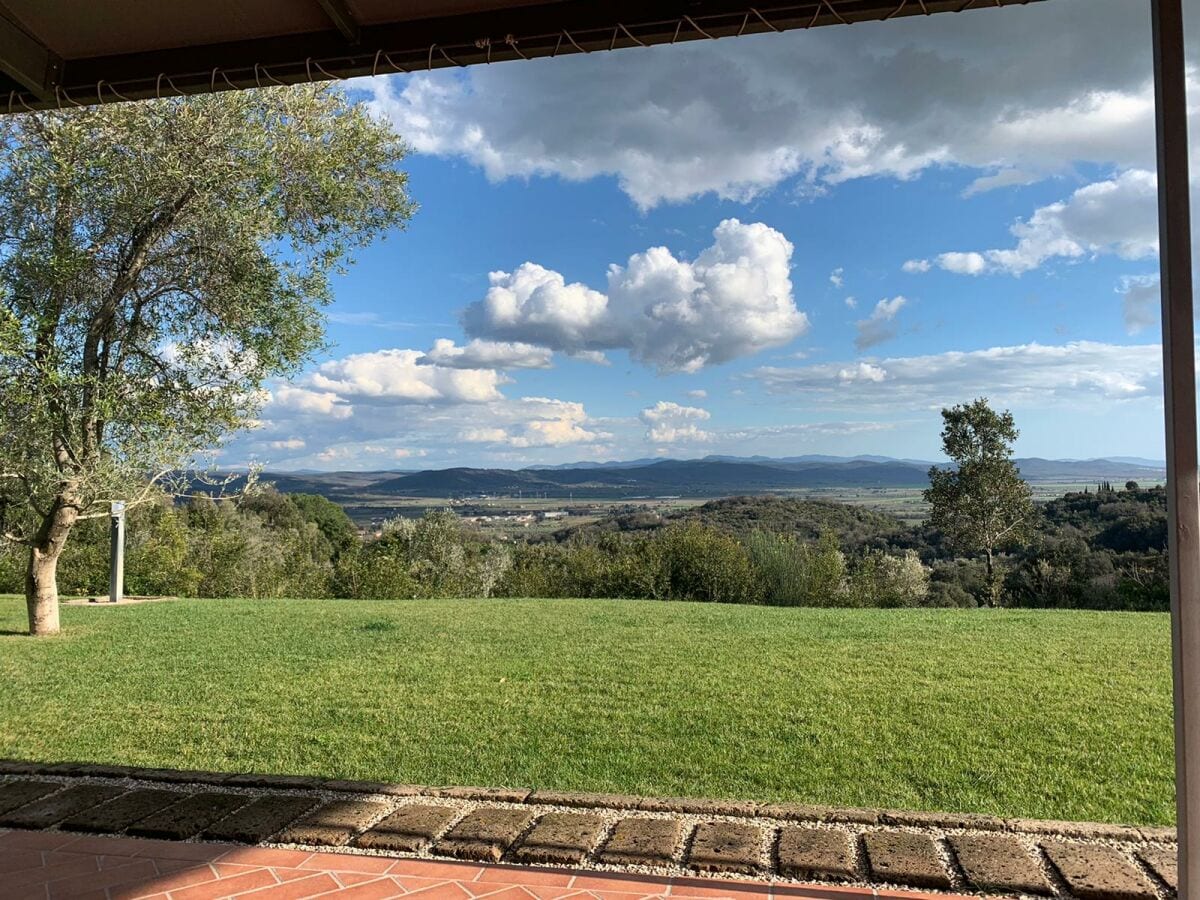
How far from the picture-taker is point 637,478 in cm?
2806

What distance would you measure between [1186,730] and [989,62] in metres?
8.38

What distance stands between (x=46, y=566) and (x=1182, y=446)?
9671mm

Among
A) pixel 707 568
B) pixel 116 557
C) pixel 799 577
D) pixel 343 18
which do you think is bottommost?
pixel 799 577

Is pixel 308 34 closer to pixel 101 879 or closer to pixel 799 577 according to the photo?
pixel 101 879

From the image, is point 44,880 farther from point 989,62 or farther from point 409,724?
point 989,62

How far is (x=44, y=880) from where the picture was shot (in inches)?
96.0

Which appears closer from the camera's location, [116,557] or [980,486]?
[116,557]

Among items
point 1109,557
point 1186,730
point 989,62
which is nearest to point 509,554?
point 1109,557

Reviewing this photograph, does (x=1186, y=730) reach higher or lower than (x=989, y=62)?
lower

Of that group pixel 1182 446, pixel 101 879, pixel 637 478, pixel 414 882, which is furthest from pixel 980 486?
pixel 101 879

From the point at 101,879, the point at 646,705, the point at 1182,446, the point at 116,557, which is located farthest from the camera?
the point at 116,557

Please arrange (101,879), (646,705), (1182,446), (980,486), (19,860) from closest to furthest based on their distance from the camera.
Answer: (1182,446), (101,879), (19,860), (646,705), (980,486)

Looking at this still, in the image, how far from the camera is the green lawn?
12.3ft

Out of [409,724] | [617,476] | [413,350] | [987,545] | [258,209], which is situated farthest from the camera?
[617,476]
